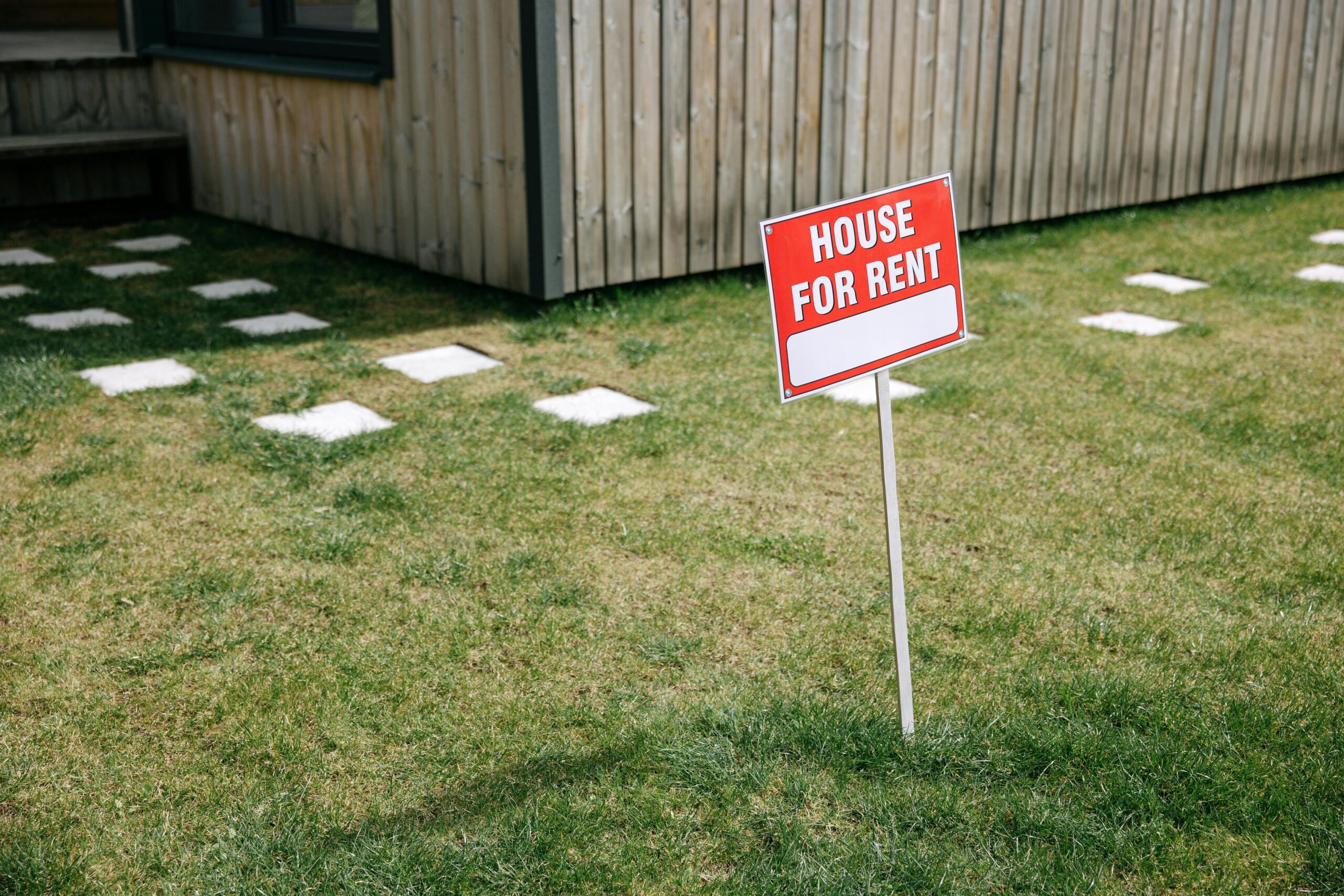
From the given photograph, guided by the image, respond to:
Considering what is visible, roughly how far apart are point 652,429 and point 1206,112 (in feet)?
19.8

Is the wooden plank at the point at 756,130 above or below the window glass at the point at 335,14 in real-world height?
below

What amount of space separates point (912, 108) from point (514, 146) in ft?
8.18

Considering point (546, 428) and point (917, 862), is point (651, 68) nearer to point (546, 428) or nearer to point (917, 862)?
point (546, 428)

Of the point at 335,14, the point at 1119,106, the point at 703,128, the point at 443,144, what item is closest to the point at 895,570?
the point at 703,128

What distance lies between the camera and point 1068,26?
7445 millimetres

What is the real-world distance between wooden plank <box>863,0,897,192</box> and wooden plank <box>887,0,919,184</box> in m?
0.03

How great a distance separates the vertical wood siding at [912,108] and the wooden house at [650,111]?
14mm

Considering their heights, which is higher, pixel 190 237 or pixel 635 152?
pixel 635 152

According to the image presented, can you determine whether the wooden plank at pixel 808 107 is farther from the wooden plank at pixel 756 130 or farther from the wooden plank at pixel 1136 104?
the wooden plank at pixel 1136 104

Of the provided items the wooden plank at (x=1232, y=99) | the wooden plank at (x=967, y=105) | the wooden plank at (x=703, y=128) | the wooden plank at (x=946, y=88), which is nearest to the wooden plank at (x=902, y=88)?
the wooden plank at (x=946, y=88)

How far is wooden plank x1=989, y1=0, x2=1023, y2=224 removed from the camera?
7.16 m

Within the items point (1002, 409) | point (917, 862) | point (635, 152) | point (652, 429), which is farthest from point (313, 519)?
point (635, 152)

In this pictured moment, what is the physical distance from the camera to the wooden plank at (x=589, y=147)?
17.5 ft

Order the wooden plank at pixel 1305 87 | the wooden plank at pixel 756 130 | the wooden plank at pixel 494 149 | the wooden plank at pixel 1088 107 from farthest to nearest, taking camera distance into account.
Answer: the wooden plank at pixel 1305 87, the wooden plank at pixel 1088 107, the wooden plank at pixel 756 130, the wooden plank at pixel 494 149
